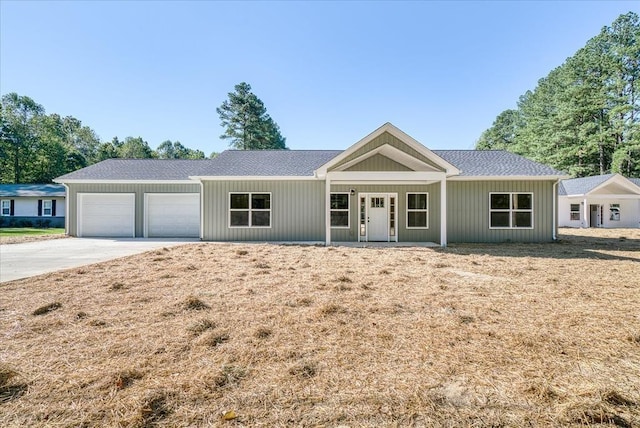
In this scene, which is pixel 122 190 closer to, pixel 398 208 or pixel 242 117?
pixel 398 208

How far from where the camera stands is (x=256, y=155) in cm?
1570

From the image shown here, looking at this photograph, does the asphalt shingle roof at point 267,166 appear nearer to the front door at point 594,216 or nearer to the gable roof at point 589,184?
the gable roof at point 589,184

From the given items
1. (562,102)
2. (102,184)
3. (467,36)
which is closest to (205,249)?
(102,184)

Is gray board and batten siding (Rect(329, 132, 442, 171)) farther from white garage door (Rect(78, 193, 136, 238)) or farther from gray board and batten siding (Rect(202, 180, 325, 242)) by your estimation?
white garage door (Rect(78, 193, 136, 238))

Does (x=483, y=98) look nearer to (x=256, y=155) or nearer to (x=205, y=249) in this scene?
(x=256, y=155)

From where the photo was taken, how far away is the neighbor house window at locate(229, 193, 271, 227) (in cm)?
1320

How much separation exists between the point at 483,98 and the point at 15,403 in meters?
33.4

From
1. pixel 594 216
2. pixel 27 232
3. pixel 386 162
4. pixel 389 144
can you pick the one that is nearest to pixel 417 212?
pixel 386 162

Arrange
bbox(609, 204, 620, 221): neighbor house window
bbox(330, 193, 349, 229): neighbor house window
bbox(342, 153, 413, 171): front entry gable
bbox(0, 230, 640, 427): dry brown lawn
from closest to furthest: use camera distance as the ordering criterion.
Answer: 1. bbox(0, 230, 640, 427): dry brown lawn
2. bbox(342, 153, 413, 171): front entry gable
3. bbox(330, 193, 349, 229): neighbor house window
4. bbox(609, 204, 620, 221): neighbor house window

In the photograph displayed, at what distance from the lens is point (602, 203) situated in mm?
23234

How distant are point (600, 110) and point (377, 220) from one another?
114 feet

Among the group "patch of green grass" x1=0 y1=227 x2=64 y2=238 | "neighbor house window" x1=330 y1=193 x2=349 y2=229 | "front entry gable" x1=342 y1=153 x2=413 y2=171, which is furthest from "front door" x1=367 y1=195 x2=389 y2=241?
"patch of green grass" x1=0 y1=227 x2=64 y2=238

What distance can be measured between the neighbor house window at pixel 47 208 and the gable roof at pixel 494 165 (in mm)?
28148

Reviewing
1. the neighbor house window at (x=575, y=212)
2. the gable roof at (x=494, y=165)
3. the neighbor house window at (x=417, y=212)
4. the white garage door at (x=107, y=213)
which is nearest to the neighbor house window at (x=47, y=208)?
the white garage door at (x=107, y=213)
